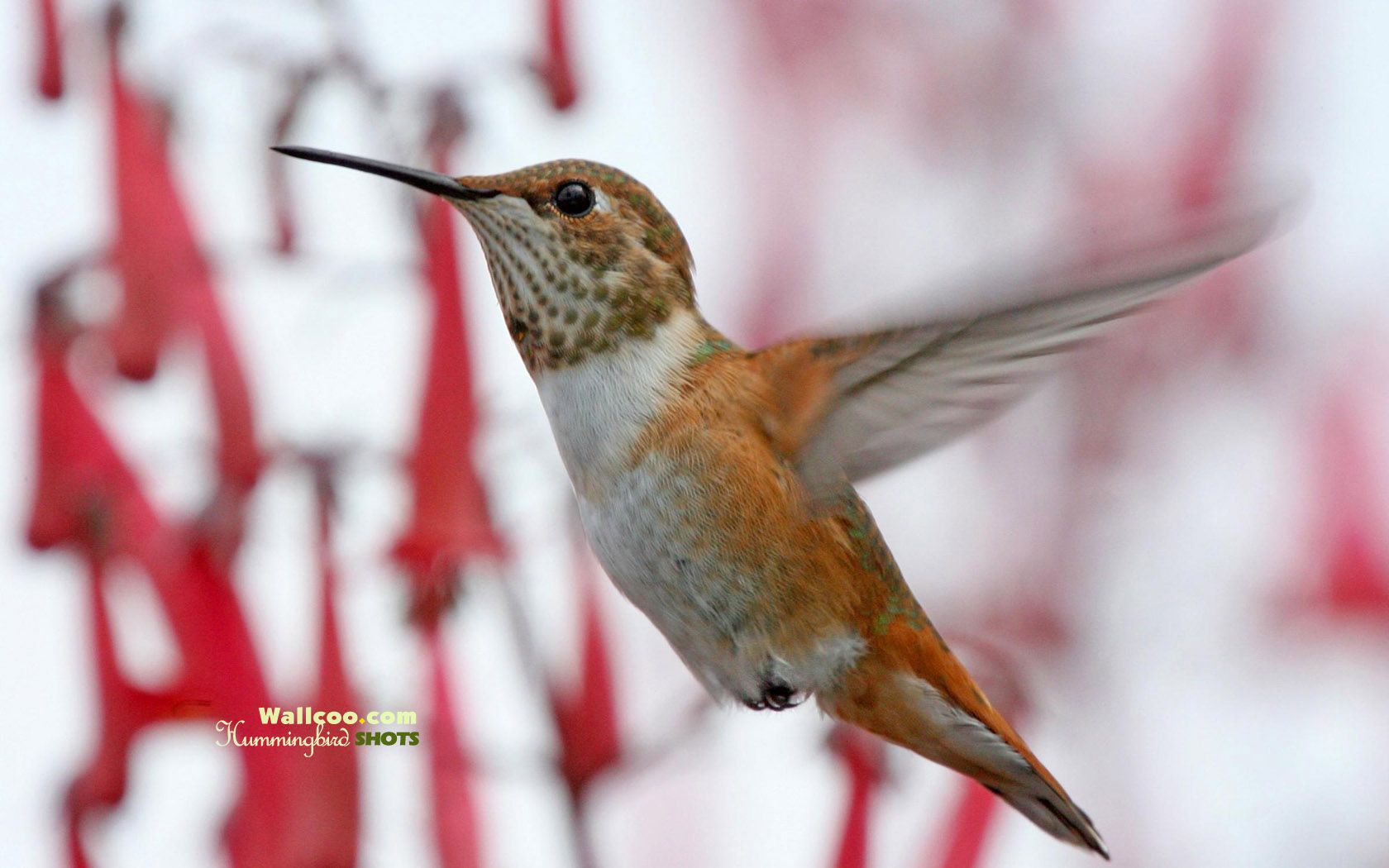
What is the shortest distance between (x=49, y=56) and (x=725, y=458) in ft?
2.95

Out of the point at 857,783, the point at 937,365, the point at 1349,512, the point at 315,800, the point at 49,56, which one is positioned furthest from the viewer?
Answer: the point at 1349,512

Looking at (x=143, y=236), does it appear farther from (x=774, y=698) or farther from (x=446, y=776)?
(x=774, y=698)

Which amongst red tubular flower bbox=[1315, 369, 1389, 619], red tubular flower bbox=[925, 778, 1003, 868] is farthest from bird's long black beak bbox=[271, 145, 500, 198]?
red tubular flower bbox=[1315, 369, 1389, 619]

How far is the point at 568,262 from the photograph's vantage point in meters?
1.62

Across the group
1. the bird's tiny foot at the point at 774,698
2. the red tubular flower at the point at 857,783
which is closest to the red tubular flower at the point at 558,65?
the bird's tiny foot at the point at 774,698

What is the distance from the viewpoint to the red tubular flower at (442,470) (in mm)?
1646

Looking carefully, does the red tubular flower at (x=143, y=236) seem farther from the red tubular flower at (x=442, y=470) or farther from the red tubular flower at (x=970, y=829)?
the red tubular flower at (x=970, y=829)

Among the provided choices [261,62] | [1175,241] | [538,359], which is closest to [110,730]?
[538,359]

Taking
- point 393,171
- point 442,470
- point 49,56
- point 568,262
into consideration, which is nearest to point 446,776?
point 442,470

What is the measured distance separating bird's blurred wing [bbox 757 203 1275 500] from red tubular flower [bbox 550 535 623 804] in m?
0.32

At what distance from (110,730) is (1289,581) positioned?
1.95 m

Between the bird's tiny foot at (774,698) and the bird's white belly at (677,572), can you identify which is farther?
the bird's tiny foot at (774,698)

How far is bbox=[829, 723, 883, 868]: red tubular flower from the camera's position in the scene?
6.04ft

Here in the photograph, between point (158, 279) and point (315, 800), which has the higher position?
point (158, 279)
